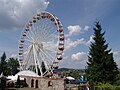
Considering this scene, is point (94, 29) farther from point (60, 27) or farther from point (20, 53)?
point (20, 53)

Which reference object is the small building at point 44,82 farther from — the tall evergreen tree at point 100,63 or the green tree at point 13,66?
the green tree at point 13,66

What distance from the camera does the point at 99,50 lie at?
4284 centimetres

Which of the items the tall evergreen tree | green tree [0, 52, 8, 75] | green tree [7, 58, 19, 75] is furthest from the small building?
green tree [7, 58, 19, 75]

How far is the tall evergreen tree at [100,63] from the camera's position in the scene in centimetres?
4072

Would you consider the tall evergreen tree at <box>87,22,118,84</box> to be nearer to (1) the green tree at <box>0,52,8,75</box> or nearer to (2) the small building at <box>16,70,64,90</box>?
(2) the small building at <box>16,70,64,90</box>

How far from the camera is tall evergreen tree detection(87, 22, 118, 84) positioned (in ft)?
134

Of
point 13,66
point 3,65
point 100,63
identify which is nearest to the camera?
point 100,63

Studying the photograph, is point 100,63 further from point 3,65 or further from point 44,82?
point 3,65

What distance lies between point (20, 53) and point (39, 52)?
762 centimetres

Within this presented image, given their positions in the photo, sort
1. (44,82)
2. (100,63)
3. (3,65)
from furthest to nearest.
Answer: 1. (3,65)
2. (100,63)
3. (44,82)

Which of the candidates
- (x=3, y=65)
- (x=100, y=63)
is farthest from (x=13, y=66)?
(x=100, y=63)

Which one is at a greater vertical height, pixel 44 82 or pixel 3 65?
pixel 3 65

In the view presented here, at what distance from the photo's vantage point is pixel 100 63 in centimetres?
4144

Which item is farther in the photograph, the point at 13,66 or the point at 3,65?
the point at 13,66
